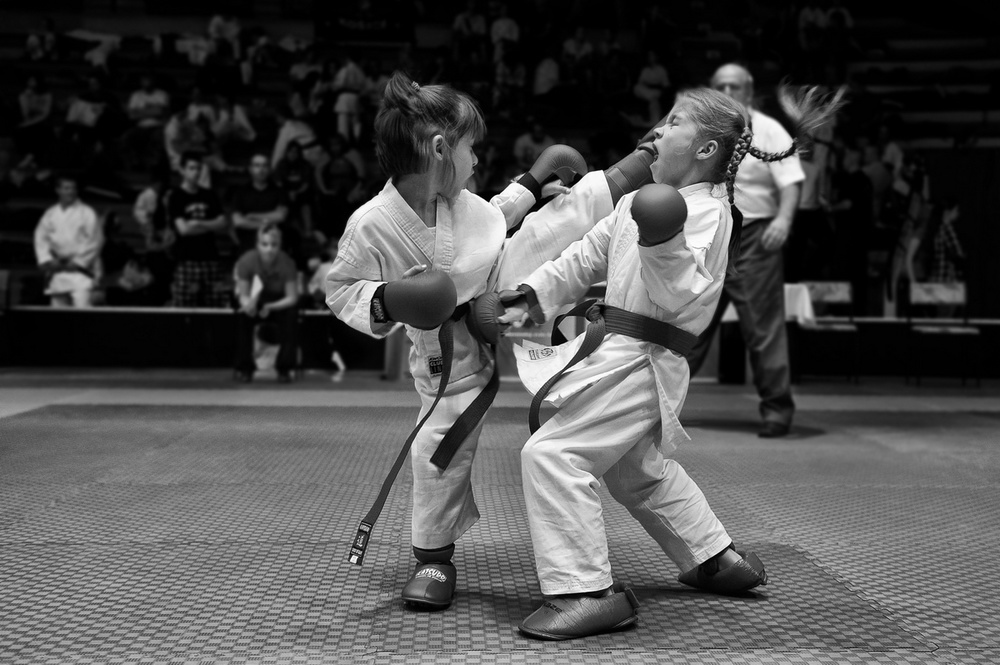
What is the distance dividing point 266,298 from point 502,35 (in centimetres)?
538

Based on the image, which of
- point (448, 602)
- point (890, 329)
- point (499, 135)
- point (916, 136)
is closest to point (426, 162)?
point (448, 602)

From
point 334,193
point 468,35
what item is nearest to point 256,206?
point 334,193

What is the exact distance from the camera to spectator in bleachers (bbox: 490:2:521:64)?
34.9 ft

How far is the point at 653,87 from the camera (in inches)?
403

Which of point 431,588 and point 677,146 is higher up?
point 677,146

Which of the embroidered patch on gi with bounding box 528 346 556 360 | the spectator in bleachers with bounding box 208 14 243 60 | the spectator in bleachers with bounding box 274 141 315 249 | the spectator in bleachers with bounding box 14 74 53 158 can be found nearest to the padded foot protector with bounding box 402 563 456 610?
the embroidered patch on gi with bounding box 528 346 556 360

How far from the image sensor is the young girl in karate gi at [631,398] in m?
1.73

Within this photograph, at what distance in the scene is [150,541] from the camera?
2.33 meters

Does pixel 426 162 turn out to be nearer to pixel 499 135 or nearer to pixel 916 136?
pixel 499 135

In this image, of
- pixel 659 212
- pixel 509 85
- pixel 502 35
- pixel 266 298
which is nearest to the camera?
pixel 659 212

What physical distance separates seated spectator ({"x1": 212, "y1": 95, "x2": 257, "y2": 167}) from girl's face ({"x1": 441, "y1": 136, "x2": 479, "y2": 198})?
26.5ft

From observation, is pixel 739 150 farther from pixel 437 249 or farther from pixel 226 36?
pixel 226 36

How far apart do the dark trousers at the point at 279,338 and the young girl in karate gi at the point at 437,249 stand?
4430 mm

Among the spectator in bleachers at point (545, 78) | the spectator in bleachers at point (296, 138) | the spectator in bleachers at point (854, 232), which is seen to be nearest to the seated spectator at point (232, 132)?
the spectator in bleachers at point (296, 138)
